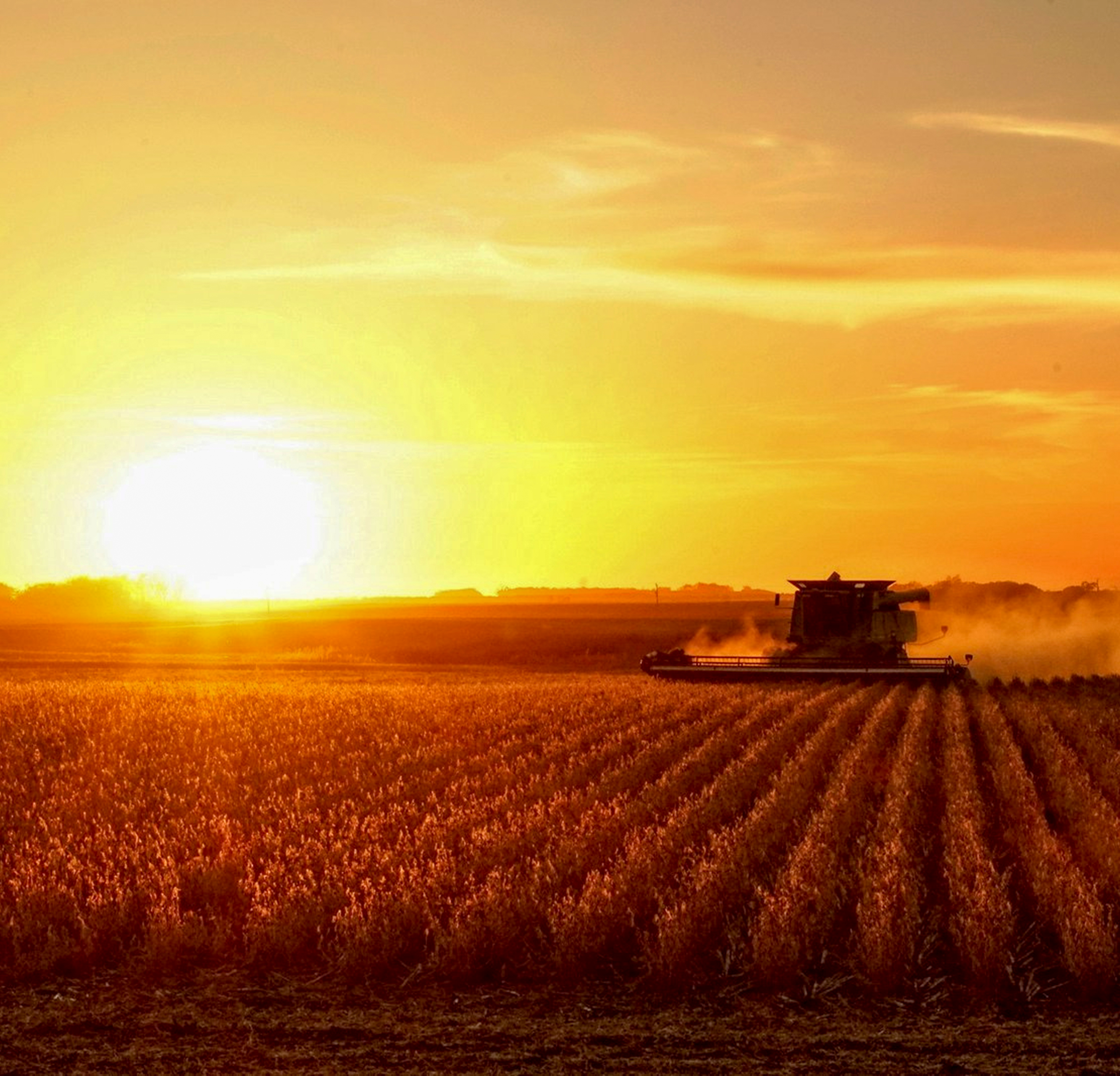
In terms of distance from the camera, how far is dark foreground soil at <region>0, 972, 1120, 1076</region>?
8.52 m

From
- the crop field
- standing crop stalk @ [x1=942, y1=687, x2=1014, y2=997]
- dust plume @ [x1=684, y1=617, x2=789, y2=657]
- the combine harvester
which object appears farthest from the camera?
dust plume @ [x1=684, y1=617, x2=789, y2=657]

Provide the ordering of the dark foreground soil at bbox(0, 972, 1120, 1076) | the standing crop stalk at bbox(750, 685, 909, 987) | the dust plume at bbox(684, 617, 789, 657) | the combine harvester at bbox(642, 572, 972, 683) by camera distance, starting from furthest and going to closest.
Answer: the dust plume at bbox(684, 617, 789, 657)
the combine harvester at bbox(642, 572, 972, 683)
the standing crop stalk at bbox(750, 685, 909, 987)
the dark foreground soil at bbox(0, 972, 1120, 1076)

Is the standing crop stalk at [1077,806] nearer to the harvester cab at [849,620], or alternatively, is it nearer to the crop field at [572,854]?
the crop field at [572,854]

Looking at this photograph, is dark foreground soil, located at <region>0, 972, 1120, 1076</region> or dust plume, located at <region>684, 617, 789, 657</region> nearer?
dark foreground soil, located at <region>0, 972, 1120, 1076</region>

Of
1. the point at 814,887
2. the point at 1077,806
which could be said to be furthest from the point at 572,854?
the point at 1077,806

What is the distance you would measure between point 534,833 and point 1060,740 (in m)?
12.3

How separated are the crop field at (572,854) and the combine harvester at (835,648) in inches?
522

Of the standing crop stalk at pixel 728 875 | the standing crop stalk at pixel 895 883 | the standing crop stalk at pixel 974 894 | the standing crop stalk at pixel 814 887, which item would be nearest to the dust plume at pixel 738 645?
the standing crop stalk at pixel 895 883

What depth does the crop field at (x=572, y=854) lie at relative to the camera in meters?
10.4

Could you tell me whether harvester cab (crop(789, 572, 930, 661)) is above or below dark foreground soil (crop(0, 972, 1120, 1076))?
above

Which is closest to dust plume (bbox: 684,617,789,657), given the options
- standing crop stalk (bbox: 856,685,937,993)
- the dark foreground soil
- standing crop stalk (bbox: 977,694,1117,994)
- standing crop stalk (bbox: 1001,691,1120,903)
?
standing crop stalk (bbox: 1001,691,1120,903)

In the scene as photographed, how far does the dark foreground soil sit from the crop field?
1.30ft

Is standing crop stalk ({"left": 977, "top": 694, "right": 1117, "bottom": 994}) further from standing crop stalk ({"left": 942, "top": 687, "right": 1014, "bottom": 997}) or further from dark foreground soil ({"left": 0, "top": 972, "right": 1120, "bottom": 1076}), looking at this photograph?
dark foreground soil ({"left": 0, "top": 972, "right": 1120, "bottom": 1076})

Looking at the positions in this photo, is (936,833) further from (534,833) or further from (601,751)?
Answer: (601,751)
